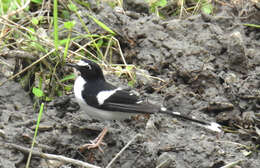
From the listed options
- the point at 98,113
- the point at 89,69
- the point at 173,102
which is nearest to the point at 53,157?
the point at 98,113

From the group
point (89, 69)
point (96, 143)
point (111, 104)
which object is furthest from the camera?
point (89, 69)

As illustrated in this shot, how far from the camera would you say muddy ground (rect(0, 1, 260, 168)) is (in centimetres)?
498

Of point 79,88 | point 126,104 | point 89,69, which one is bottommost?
point 126,104

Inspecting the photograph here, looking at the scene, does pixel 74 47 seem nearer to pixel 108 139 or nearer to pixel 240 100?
pixel 108 139

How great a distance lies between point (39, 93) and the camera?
5.45 meters

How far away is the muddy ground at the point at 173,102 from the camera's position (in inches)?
196

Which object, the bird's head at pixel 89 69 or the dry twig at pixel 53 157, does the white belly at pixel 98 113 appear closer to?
the bird's head at pixel 89 69

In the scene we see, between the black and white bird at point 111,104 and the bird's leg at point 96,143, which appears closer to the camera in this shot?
the bird's leg at point 96,143

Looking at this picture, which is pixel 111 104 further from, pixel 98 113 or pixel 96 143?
pixel 96 143

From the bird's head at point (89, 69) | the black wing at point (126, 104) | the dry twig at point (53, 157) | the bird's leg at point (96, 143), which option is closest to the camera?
the dry twig at point (53, 157)

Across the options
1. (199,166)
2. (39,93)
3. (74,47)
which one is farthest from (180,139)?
(74,47)

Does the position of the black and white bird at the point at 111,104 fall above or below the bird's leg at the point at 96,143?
above

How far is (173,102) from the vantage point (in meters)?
5.93

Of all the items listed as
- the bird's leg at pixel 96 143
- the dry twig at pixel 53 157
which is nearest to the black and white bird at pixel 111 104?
the bird's leg at pixel 96 143
